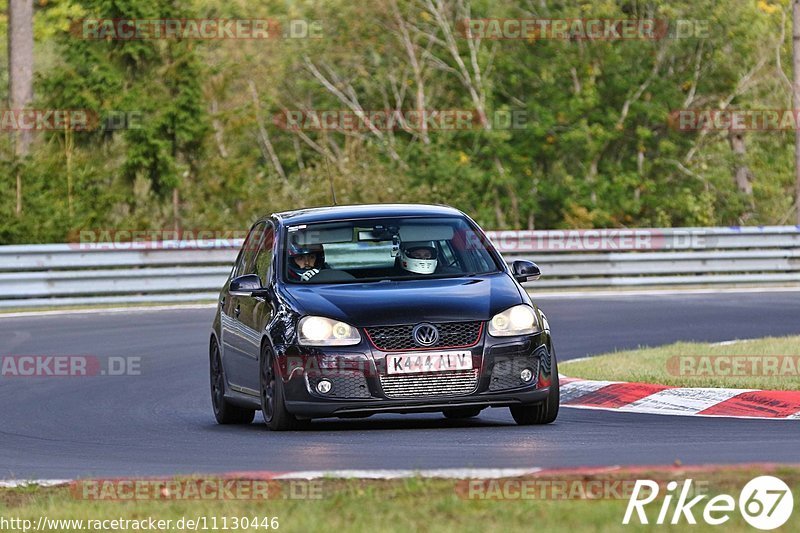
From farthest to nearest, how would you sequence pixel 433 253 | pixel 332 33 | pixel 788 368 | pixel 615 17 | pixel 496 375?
pixel 332 33 < pixel 615 17 < pixel 788 368 < pixel 433 253 < pixel 496 375

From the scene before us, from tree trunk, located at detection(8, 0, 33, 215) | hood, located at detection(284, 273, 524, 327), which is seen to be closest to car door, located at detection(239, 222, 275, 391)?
hood, located at detection(284, 273, 524, 327)

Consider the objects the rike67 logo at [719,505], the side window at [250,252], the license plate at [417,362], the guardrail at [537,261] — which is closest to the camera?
the rike67 logo at [719,505]

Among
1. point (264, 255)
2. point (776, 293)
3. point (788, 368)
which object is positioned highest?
point (264, 255)

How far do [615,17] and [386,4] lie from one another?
5644mm

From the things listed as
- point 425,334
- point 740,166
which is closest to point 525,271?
point 425,334

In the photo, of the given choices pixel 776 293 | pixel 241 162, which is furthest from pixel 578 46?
pixel 776 293

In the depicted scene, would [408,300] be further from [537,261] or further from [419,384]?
[537,261]

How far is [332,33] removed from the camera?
4491 cm

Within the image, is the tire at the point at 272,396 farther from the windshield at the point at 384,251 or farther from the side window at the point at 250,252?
the side window at the point at 250,252

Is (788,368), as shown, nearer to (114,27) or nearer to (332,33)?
(114,27)

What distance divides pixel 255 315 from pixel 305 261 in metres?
0.51

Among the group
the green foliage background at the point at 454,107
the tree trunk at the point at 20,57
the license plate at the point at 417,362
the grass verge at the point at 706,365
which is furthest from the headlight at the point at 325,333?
the tree trunk at the point at 20,57

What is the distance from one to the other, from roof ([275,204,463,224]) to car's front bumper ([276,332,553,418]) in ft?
4.97

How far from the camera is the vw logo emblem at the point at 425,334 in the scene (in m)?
10.6
